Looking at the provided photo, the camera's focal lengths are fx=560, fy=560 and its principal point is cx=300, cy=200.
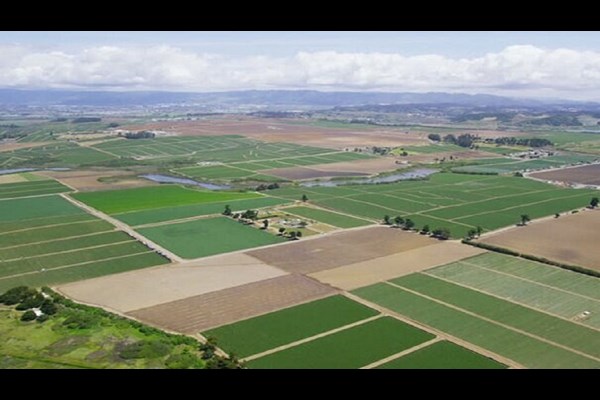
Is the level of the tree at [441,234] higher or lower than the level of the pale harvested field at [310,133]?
lower

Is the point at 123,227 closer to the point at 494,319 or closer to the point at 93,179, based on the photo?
the point at 93,179

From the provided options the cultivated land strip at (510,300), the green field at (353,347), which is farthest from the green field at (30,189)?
the green field at (353,347)

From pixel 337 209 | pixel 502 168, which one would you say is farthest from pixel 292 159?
pixel 337 209

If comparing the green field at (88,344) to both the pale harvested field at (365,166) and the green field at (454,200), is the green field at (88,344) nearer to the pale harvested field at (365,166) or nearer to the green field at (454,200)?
the green field at (454,200)

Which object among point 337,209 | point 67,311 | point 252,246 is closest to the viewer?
point 67,311

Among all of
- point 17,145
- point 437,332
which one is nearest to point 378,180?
point 437,332

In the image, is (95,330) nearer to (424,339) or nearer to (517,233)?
(424,339)

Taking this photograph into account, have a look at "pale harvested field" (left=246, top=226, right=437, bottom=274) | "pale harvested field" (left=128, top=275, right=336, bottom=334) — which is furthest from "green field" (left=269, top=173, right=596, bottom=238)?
"pale harvested field" (left=128, top=275, right=336, bottom=334)
